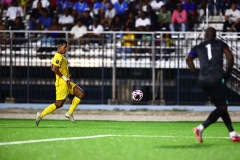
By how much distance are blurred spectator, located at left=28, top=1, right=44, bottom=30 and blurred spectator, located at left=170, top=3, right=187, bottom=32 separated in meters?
5.68

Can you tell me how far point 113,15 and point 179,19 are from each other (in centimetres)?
293

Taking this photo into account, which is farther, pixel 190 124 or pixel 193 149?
pixel 190 124

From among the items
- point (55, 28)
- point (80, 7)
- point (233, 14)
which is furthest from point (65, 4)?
point (233, 14)

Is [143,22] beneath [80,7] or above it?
beneath

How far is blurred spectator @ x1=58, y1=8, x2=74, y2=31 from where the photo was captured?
31.1m

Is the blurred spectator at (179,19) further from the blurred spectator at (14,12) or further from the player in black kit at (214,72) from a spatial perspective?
the player in black kit at (214,72)

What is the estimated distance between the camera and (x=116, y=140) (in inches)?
600

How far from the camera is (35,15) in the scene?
105 ft

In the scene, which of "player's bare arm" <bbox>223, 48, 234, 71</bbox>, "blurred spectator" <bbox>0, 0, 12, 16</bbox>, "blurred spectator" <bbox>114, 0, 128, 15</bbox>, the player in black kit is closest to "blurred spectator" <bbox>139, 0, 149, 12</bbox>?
"blurred spectator" <bbox>114, 0, 128, 15</bbox>

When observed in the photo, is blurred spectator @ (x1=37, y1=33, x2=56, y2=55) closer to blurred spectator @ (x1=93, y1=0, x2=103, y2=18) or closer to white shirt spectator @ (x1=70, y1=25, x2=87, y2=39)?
white shirt spectator @ (x1=70, y1=25, x2=87, y2=39)

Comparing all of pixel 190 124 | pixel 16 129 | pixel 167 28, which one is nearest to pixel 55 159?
pixel 16 129

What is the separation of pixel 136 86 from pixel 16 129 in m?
9.93

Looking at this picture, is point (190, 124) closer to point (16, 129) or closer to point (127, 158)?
point (16, 129)

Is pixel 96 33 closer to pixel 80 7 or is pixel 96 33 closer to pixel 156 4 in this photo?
pixel 80 7
